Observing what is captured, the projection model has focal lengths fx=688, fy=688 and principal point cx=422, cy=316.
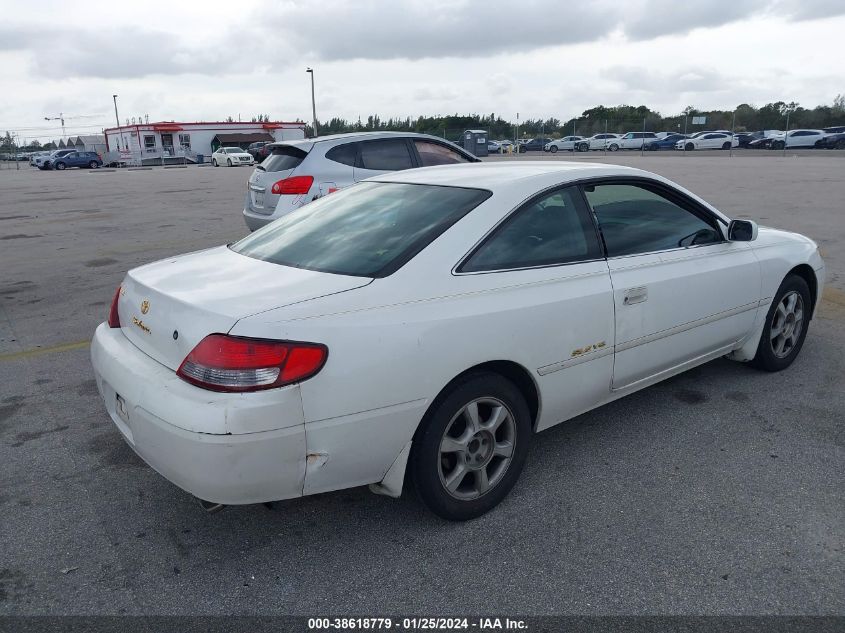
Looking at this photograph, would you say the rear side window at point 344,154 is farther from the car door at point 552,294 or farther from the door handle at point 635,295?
the door handle at point 635,295

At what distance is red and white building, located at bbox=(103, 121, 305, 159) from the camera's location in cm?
6369

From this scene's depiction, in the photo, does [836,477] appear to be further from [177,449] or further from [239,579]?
[177,449]

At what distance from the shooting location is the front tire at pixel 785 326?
4.53 metres

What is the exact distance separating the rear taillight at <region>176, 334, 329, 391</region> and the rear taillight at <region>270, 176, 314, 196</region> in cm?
622

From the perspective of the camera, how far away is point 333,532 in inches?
117

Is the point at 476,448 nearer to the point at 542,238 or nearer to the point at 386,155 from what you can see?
the point at 542,238

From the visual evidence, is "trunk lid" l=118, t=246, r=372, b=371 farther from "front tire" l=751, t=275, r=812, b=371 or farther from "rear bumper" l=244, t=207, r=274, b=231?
"rear bumper" l=244, t=207, r=274, b=231

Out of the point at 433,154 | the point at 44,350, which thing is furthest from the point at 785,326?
the point at 433,154

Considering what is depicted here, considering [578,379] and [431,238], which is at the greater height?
[431,238]

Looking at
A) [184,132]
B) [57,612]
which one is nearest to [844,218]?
[57,612]

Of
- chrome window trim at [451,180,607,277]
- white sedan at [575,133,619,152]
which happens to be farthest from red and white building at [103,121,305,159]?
chrome window trim at [451,180,607,277]

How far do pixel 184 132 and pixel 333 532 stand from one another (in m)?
69.1

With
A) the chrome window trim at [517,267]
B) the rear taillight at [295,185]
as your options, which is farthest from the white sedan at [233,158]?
the chrome window trim at [517,267]

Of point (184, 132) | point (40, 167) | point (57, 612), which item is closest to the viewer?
point (57, 612)
